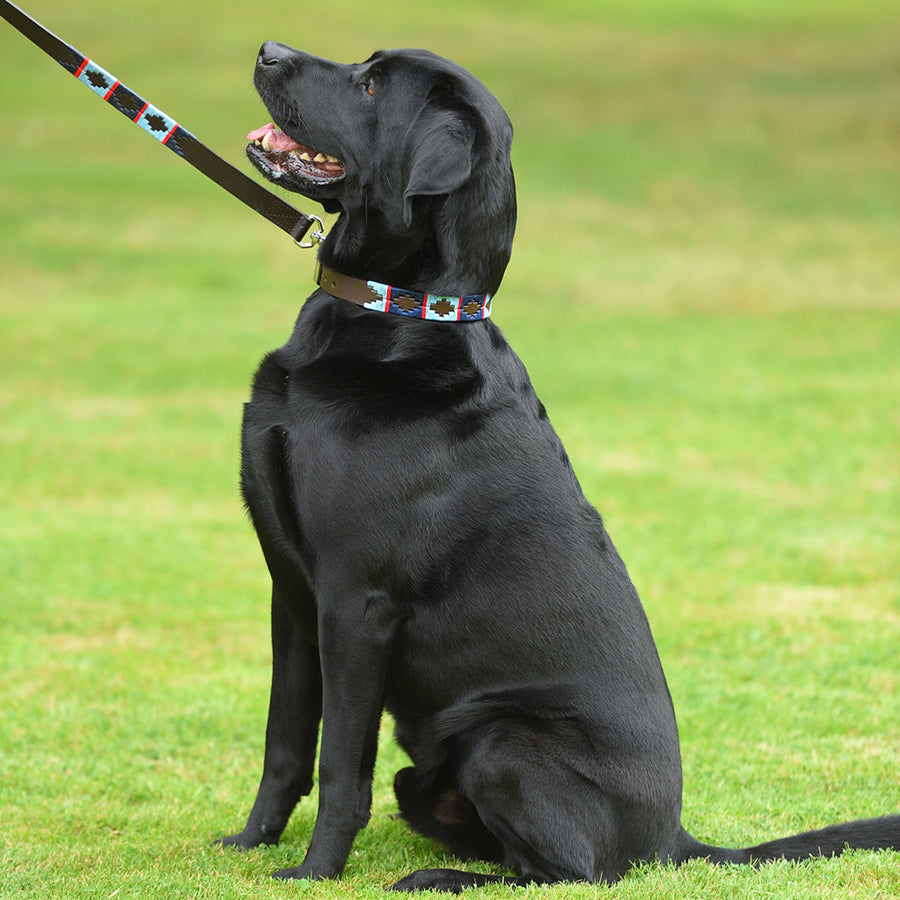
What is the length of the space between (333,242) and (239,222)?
51.7 feet

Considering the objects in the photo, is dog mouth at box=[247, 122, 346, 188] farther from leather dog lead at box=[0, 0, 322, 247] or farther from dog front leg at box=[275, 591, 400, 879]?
dog front leg at box=[275, 591, 400, 879]

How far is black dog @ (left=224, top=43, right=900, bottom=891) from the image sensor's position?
126 inches

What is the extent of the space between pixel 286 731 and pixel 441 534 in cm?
82

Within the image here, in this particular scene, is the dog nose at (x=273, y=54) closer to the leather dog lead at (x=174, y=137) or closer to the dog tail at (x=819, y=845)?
the leather dog lead at (x=174, y=137)

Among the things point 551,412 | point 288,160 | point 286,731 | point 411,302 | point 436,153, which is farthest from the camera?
point 551,412

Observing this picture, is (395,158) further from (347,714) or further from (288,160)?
(347,714)

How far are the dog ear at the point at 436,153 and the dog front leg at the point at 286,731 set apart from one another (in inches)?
47.7

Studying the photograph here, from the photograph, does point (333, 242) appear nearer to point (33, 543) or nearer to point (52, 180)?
point (33, 543)

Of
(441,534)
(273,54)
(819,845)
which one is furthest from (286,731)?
(273,54)

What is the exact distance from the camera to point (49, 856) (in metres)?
3.55

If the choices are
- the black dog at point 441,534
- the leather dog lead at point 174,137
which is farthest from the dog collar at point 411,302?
the leather dog lead at point 174,137

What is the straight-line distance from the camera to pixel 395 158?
333 cm

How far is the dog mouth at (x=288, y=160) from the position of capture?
3.42 meters

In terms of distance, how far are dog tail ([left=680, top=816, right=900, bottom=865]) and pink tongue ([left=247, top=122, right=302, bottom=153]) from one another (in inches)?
83.1
